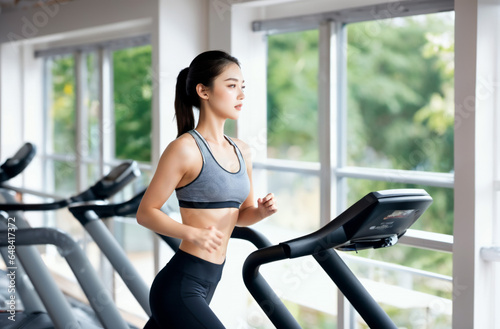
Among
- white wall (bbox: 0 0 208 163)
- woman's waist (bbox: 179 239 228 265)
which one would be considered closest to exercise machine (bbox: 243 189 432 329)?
woman's waist (bbox: 179 239 228 265)

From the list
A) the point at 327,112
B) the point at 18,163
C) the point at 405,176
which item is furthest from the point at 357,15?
the point at 18,163

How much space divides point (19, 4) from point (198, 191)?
13.1 ft

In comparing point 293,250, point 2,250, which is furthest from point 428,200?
point 2,250

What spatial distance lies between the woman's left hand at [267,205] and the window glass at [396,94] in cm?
1257

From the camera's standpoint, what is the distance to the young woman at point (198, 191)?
5.74ft

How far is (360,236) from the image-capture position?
155cm

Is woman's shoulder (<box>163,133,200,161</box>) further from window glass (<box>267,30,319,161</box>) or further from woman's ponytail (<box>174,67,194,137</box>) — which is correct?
window glass (<box>267,30,319,161</box>)

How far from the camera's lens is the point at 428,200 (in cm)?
151

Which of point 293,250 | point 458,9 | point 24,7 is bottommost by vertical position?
point 293,250

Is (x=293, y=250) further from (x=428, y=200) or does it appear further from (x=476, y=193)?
(x=476, y=193)

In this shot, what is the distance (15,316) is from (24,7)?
3.00 metres

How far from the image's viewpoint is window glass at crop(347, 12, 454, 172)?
Answer: 567 inches

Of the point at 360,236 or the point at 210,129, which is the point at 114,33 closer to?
the point at 210,129

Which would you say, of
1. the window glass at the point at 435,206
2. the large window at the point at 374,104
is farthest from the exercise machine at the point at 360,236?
the large window at the point at 374,104
